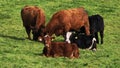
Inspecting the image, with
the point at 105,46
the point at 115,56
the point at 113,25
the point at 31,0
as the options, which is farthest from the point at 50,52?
the point at 31,0

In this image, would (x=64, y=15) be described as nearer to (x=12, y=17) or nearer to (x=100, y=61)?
(x=100, y=61)

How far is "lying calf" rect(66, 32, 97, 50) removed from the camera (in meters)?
15.9

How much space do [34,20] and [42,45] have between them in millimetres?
2070

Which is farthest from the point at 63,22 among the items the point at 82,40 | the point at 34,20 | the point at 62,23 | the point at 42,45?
the point at 34,20

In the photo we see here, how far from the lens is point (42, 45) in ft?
52.8

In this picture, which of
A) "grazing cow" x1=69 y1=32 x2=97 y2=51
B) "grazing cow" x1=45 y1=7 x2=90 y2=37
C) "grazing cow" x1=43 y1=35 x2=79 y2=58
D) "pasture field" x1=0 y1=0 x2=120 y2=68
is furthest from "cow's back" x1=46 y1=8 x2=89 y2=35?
"grazing cow" x1=43 y1=35 x2=79 y2=58

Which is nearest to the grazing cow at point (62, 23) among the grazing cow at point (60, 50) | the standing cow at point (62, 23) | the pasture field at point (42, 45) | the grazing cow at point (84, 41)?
the standing cow at point (62, 23)

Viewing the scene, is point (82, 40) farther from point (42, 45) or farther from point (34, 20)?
point (34, 20)

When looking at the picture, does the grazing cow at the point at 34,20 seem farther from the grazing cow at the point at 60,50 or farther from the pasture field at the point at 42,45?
the grazing cow at the point at 60,50

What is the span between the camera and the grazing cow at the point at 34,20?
1734 cm

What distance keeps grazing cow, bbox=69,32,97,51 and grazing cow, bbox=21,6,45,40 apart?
1479mm

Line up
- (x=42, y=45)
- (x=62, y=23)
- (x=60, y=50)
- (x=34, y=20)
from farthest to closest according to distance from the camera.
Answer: (x=34, y=20) < (x=62, y=23) < (x=42, y=45) < (x=60, y=50)

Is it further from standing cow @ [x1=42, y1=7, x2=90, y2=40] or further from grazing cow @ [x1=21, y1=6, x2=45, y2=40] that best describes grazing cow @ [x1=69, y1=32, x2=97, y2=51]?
grazing cow @ [x1=21, y1=6, x2=45, y2=40]

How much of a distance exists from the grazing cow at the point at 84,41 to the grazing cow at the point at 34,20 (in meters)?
1.48
